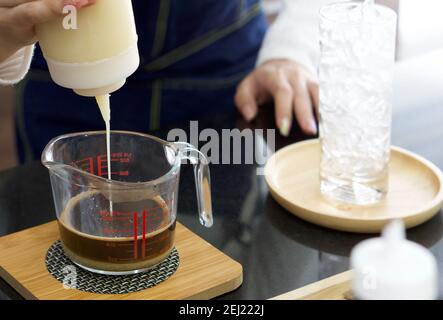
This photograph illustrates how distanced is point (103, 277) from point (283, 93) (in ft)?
2.07

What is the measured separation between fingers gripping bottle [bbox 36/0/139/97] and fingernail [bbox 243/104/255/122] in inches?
21.0

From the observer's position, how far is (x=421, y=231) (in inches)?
45.1

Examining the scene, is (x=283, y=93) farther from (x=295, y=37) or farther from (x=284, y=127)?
(x=295, y=37)

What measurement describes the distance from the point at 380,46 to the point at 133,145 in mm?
351

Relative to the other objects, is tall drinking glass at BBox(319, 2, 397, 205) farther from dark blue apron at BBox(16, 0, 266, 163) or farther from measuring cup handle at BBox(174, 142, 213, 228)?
dark blue apron at BBox(16, 0, 266, 163)

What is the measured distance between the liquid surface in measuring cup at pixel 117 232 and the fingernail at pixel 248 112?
0.51m

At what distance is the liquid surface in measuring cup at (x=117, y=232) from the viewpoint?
101cm

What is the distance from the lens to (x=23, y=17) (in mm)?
1029

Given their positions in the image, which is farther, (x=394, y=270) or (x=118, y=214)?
(x=118, y=214)

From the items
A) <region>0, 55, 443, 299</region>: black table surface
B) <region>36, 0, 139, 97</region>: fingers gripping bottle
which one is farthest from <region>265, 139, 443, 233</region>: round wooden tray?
<region>36, 0, 139, 97</region>: fingers gripping bottle

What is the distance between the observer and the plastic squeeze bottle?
0.64 metres

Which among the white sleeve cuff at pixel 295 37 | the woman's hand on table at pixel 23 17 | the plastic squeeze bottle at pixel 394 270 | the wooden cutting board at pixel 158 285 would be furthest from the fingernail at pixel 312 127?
the plastic squeeze bottle at pixel 394 270

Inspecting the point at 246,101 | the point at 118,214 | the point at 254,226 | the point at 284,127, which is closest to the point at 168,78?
the point at 246,101

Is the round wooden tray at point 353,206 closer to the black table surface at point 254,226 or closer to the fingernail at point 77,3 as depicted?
the black table surface at point 254,226
